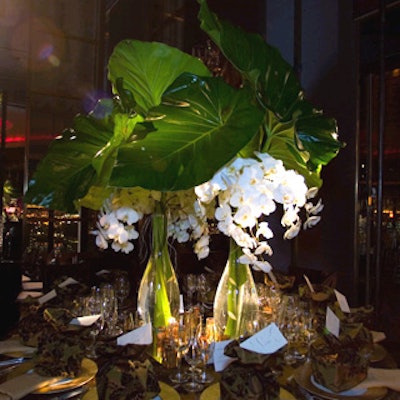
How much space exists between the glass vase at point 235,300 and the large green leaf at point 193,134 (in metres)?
0.34

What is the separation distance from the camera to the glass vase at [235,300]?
1265mm

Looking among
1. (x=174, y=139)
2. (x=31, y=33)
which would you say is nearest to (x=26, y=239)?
(x=31, y=33)

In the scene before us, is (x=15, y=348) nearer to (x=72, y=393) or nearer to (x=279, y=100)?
(x=72, y=393)

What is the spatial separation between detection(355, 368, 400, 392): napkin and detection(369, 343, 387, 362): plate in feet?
0.47

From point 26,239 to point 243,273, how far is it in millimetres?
4099

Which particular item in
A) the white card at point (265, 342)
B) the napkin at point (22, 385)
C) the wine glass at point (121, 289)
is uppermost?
the white card at point (265, 342)

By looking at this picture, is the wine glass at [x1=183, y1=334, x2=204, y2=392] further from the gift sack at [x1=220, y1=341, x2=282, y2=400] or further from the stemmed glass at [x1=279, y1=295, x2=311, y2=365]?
the stemmed glass at [x1=279, y1=295, x2=311, y2=365]

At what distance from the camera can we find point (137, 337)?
1046mm

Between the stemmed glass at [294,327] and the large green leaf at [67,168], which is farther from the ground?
the large green leaf at [67,168]

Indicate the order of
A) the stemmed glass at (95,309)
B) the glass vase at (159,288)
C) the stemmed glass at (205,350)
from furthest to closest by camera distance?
the stemmed glass at (95,309), the glass vase at (159,288), the stemmed glass at (205,350)

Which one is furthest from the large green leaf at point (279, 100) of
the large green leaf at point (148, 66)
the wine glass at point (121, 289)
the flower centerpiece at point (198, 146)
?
the wine glass at point (121, 289)

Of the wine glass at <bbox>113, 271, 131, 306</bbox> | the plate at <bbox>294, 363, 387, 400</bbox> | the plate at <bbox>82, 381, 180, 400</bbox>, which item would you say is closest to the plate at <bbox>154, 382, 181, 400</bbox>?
the plate at <bbox>82, 381, 180, 400</bbox>

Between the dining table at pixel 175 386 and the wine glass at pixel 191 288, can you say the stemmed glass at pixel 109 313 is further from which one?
the wine glass at pixel 191 288

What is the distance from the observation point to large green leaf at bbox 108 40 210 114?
1.23m
